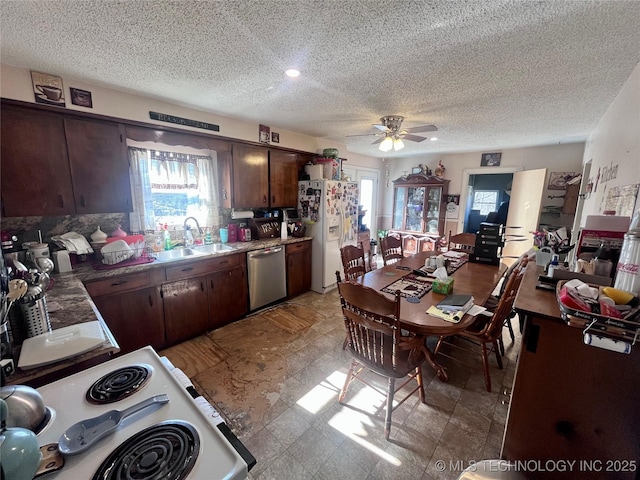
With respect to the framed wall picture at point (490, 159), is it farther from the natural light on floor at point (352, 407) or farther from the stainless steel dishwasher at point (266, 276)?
the natural light on floor at point (352, 407)

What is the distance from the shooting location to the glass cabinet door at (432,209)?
5.11 m

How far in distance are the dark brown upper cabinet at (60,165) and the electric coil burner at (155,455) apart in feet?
7.19

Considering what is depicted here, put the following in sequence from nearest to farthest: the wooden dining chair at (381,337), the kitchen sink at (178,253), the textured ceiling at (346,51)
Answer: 1. the textured ceiling at (346,51)
2. the wooden dining chair at (381,337)
3. the kitchen sink at (178,253)

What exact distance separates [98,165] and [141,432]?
2336 mm

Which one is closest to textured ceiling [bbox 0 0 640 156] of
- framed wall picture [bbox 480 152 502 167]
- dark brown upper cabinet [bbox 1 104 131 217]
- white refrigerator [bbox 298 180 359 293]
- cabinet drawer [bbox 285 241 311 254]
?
dark brown upper cabinet [bbox 1 104 131 217]

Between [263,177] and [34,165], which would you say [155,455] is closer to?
[34,165]

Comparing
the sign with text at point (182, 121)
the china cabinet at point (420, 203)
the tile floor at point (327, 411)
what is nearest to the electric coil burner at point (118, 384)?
the tile floor at point (327, 411)

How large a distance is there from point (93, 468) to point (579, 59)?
2.86 m

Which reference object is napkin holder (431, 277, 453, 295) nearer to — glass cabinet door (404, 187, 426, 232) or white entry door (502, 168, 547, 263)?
white entry door (502, 168, 547, 263)

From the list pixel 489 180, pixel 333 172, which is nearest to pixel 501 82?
pixel 333 172

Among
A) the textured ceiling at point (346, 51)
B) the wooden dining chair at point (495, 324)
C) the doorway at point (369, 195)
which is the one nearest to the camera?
the textured ceiling at point (346, 51)

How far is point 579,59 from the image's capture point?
5.24 feet

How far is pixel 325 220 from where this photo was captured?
11.9 feet

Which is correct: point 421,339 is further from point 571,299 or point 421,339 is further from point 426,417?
Answer: point 571,299
